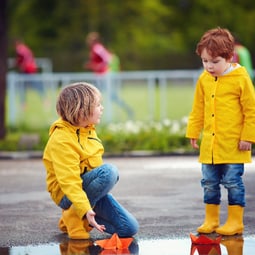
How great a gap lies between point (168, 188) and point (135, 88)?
409 inches

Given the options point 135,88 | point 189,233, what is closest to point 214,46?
point 189,233

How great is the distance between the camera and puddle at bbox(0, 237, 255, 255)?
24.0 feet

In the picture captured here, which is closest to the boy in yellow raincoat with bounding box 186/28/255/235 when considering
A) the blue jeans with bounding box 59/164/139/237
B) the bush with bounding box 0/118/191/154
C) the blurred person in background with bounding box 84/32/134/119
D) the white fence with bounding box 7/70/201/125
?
the blue jeans with bounding box 59/164/139/237

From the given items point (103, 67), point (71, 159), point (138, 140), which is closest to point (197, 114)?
point (71, 159)

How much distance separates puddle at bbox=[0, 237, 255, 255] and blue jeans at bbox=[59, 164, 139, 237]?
184 millimetres

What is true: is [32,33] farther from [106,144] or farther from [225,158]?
[225,158]

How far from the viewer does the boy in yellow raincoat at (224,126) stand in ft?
26.6

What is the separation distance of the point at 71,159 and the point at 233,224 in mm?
1343

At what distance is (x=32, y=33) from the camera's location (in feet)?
181

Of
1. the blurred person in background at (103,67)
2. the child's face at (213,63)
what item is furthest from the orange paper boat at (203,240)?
the blurred person in background at (103,67)

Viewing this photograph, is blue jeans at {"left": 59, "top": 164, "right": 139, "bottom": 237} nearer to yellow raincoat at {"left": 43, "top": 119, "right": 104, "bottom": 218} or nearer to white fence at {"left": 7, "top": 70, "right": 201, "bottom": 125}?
yellow raincoat at {"left": 43, "top": 119, "right": 104, "bottom": 218}

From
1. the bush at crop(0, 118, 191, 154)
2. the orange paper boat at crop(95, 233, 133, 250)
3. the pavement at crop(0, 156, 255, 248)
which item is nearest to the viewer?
the orange paper boat at crop(95, 233, 133, 250)

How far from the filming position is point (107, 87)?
65.1 feet

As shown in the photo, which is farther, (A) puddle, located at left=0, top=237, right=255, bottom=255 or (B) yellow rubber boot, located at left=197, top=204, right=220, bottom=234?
(B) yellow rubber boot, located at left=197, top=204, right=220, bottom=234
